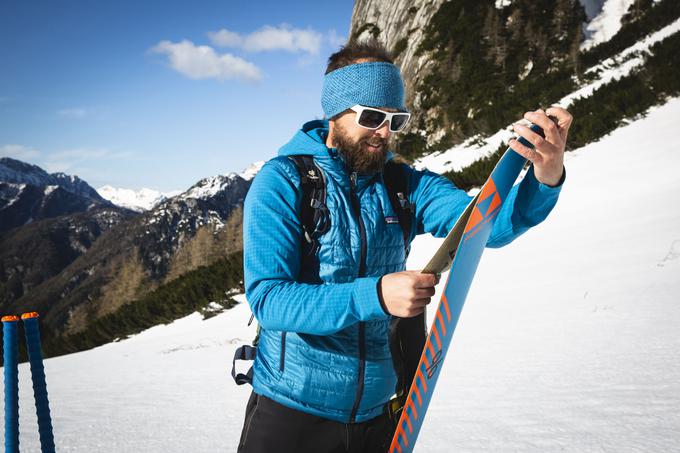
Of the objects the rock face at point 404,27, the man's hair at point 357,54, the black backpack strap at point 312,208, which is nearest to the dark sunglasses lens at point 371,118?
the man's hair at point 357,54

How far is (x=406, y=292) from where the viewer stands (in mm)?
990

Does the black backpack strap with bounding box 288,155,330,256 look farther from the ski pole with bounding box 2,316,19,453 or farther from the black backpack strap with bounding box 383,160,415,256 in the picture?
the ski pole with bounding box 2,316,19,453

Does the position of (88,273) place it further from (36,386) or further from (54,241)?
(36,386)

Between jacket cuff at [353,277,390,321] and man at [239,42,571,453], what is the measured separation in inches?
0.7

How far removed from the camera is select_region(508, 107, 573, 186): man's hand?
50.8 inches

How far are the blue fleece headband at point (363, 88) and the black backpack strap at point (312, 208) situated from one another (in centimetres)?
39

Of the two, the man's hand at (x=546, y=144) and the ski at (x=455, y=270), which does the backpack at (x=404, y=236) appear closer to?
the ski at (x=455, y=270)

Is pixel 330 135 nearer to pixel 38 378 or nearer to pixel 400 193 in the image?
pixel 400 193

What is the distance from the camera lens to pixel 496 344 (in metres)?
4.36

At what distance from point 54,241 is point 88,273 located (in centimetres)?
5078

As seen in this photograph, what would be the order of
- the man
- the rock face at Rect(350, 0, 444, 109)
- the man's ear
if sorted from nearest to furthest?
the man, the man's ear, the rock face at Rect(350, 0, 444, 109)

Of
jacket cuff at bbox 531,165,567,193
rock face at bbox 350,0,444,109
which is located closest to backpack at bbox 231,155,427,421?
jacket cuff at bbox 531,165,567,193

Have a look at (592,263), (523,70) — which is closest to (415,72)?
(523,70)

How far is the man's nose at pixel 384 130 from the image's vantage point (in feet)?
5.14
